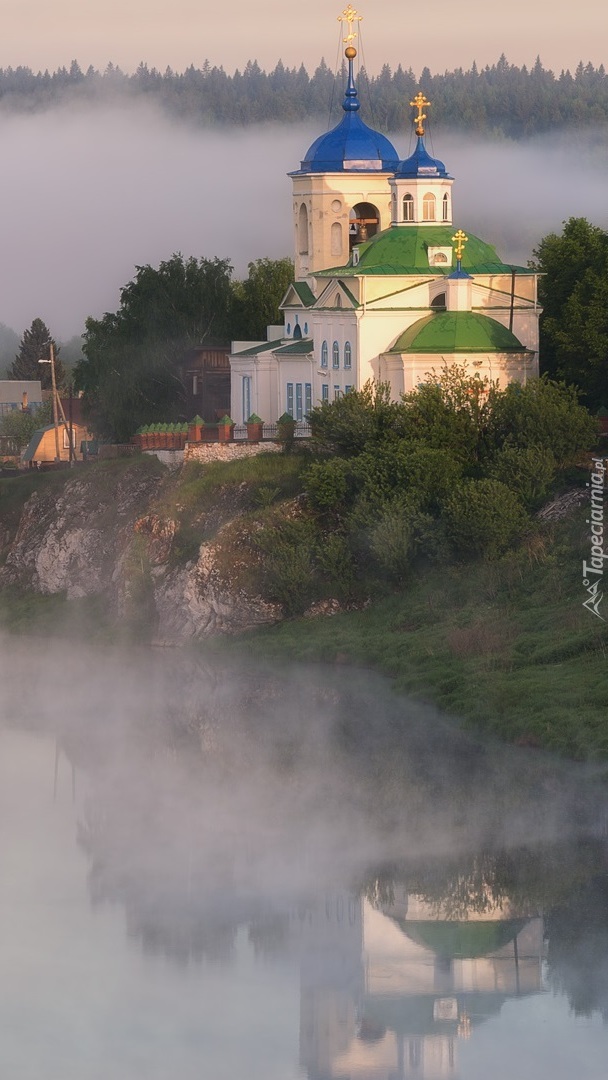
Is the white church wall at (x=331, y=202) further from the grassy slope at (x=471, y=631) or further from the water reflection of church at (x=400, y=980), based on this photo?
the water reflection of church at (x=400, y=980)

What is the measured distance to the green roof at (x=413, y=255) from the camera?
51.4 metres

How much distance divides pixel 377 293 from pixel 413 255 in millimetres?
1683

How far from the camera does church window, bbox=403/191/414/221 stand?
5225cm

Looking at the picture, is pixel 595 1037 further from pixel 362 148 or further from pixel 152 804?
pixel 362 148

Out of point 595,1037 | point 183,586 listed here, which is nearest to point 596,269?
point 183,586

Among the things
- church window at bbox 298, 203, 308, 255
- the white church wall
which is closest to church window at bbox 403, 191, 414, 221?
the white church wall

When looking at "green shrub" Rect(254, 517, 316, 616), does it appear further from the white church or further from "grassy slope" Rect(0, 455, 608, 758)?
the white church

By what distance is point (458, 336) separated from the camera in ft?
162

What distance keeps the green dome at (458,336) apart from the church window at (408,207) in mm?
3337

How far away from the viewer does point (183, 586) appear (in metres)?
49.6

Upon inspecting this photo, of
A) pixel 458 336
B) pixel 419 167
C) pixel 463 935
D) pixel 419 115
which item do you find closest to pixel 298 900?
pixel 463 935

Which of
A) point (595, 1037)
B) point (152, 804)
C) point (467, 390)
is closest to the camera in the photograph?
point (595, 1037)

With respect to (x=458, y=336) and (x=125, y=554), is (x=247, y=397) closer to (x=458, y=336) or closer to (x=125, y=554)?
(x=125, y=554)

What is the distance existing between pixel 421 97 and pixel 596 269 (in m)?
6.23
